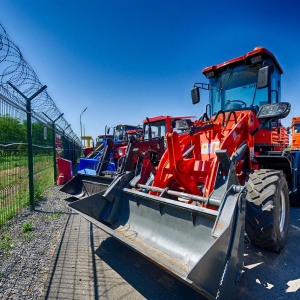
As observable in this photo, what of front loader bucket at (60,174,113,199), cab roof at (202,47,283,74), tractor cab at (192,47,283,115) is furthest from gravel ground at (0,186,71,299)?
cab roof at (202,47,283,74)

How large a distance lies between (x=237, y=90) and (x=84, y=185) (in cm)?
370

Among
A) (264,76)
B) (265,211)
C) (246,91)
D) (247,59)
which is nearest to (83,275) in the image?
(265,211)

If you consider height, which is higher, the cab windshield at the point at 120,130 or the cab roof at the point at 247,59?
the cab roof at the point at 247,59

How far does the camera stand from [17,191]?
19.6ft

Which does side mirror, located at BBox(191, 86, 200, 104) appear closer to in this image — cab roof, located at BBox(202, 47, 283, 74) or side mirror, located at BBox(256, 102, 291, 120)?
cab roof, located at BBox(202, 47, 283, 74)

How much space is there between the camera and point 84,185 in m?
5.45

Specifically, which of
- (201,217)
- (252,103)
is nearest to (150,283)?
(201,217)

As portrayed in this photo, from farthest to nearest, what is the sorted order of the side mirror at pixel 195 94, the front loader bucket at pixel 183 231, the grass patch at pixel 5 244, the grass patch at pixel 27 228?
the side mirror at pixel 195 94
the grass patch at pixel 27 228
the grass patch at pixel 5 244
the front loader bucket at pixel 183 231

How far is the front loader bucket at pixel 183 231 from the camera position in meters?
2.15

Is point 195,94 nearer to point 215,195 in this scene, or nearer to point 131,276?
point 215,195

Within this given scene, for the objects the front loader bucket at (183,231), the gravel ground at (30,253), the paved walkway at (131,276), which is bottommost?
the paved walkway at (131,276)

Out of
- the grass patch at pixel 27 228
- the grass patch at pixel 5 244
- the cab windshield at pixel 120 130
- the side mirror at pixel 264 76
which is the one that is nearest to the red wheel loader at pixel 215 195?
the side mirror at pixel 264 76

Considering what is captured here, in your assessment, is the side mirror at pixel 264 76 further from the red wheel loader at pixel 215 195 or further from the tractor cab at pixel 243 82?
the tractor cab at pixel 243 82

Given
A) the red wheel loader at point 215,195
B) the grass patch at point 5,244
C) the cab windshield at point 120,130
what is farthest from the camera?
the cab windshield at point 120,130
